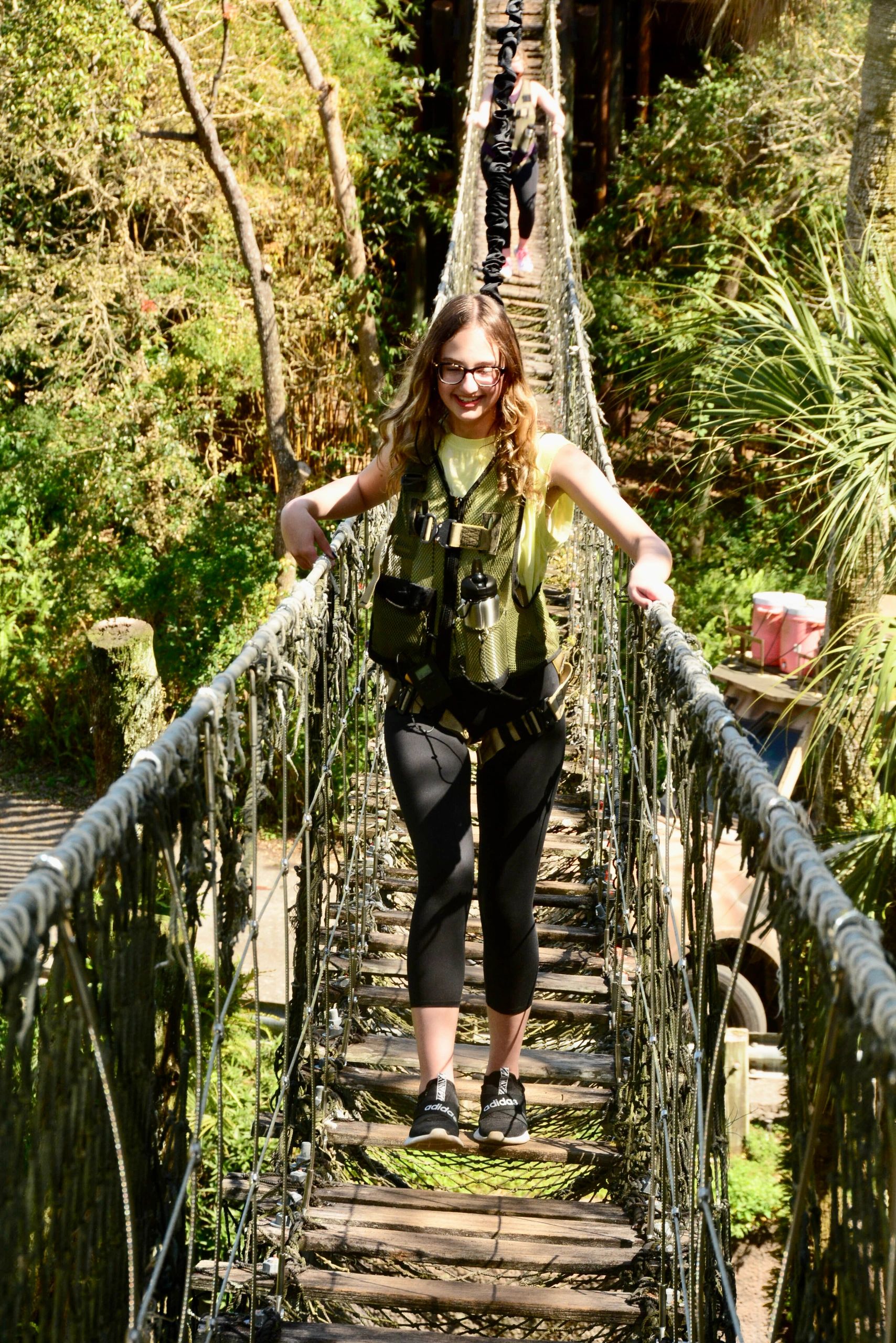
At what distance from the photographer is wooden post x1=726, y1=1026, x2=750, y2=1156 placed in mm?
5988

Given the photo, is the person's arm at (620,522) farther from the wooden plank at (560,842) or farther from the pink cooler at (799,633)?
the pink cooler at (799,633)

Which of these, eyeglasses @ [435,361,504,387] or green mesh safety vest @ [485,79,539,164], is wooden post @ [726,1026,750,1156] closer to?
green mesh safety vest @ [485,79,539,164]

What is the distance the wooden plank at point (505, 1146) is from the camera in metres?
1.97

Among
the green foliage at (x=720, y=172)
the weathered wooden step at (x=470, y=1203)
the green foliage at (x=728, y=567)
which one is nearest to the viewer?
the weathered wooden step at (x=470, y=1203)

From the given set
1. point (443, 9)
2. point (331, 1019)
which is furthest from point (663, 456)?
point (331, 1019)

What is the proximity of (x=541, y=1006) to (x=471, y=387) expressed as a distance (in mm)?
1125

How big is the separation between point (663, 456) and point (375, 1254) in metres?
8.48

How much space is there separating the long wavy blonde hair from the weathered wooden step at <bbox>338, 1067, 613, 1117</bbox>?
0.95 meters

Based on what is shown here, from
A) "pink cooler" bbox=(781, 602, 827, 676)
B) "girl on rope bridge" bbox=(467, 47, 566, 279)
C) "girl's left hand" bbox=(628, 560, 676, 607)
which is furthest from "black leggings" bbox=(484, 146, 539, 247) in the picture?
"girl's left hand" bbox=(628, 560, 676, 607)

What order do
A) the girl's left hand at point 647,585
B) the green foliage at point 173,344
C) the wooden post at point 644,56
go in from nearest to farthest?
the girl's left hand at point 647,585 < the green foliage at point 173,344 < the wooden post at point 644,56

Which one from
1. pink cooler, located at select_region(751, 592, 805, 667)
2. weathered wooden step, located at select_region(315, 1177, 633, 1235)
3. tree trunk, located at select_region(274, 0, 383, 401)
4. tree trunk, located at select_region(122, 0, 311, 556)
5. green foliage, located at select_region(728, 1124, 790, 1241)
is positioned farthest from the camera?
tree trunk, located at select_region(274, 0, 383, 401)

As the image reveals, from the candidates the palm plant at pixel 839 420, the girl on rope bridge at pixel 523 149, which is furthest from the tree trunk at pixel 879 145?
the girl on rope bridge at pixel 523 149

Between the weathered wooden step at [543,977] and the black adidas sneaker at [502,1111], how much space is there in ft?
1.52

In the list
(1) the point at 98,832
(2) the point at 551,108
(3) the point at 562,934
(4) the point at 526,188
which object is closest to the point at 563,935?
(3) the point at 562,934
